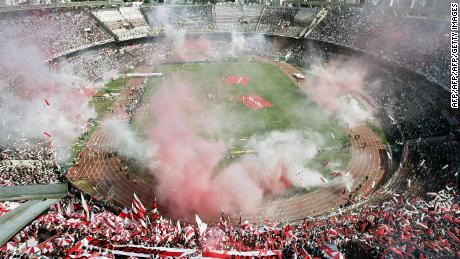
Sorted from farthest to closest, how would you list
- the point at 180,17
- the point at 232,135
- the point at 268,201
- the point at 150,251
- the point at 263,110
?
the point at 180,17 → the point at 263,110 → the point at 232,135 → the point at 268,201 → the point at 150,251

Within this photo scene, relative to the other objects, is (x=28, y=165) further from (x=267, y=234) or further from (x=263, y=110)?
(x=263, y=110)

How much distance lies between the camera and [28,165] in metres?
25.8

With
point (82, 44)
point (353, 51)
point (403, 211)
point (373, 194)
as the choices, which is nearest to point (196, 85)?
point (82, 44)

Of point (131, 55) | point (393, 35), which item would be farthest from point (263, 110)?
point (131, 55)

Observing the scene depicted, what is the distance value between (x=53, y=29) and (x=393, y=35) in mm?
46211

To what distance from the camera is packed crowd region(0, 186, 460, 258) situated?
15883 millimetres

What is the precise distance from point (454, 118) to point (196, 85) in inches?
1170

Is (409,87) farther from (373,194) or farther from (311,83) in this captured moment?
(373,194)

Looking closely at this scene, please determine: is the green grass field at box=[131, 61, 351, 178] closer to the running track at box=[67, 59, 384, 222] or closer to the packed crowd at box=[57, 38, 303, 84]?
the running track at box=[67, 59, 384, 222]

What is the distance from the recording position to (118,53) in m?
58.8

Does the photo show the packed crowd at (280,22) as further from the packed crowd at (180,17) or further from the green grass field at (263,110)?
the packed crowd at (180,17)

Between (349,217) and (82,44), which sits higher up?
(82,44)

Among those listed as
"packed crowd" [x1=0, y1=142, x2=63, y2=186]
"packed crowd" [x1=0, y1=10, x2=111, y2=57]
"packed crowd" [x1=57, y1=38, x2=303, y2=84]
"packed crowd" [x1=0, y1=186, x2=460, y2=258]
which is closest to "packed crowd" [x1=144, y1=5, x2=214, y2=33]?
"packed crowd" [x1=57, y1=38, x2=303, y2=84]

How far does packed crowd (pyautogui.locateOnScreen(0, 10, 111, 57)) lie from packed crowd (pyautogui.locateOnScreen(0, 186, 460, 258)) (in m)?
34.8
